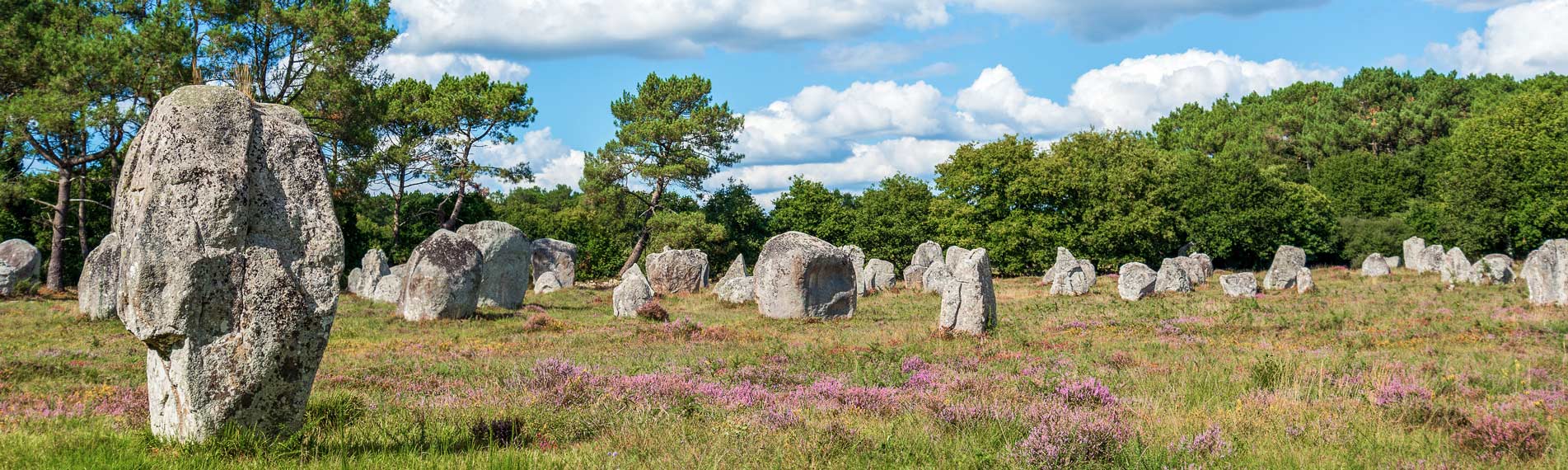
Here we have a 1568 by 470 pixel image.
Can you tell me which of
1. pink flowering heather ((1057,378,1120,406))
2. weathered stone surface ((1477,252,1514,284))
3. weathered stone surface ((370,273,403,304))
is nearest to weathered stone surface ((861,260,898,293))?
weathered stone surface ((370,273,403,304))

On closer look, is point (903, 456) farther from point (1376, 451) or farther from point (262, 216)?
point (262, 216)

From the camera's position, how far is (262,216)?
22.7 feet

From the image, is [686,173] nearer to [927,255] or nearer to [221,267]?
[927,255]

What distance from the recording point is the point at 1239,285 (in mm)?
28625

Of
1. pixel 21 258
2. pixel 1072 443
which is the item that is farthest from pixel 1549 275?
pixel 21 258

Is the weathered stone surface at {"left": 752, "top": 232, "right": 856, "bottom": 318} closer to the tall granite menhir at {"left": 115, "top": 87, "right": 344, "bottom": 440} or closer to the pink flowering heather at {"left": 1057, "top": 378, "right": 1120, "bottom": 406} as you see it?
the pink flowering heather at {"left": 1057, "top": 378, "right": 1120, "bottom": 406}

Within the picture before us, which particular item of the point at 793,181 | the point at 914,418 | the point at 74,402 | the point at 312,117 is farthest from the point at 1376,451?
the point at 793,181

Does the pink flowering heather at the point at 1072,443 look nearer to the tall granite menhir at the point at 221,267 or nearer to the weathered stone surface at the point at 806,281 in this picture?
the tall granite menhir at the point at 221,267

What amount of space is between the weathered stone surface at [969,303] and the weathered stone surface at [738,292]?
1087cm

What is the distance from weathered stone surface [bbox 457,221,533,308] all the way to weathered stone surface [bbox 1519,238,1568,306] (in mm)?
25684

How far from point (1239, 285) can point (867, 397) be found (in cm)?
2296

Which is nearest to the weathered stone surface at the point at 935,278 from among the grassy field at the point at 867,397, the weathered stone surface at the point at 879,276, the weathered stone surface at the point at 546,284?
the weathered stone surface at the point at 879,276

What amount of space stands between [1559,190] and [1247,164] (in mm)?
14362

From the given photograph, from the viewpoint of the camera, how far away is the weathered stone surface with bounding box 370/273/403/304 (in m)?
29.2
